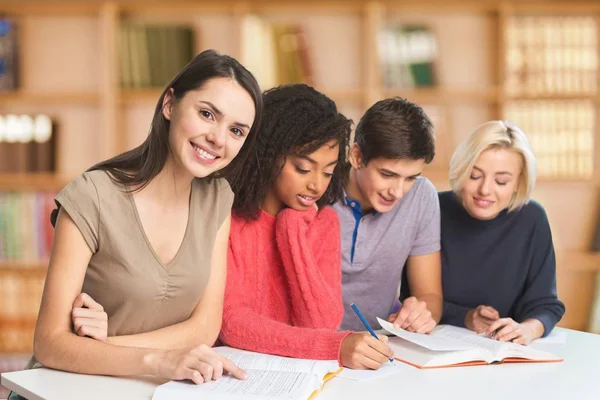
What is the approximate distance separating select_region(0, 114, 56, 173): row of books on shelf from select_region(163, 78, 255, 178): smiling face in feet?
9.51

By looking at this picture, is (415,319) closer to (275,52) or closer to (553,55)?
(275,52)

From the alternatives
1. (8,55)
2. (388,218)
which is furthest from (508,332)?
(8,55)

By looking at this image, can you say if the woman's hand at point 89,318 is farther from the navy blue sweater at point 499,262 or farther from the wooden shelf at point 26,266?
the wooden shelf at point 26,266

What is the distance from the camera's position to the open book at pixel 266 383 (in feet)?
4.74

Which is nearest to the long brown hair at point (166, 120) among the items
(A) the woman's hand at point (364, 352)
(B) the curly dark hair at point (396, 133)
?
(B) the curly dark hair at point (396, 133)

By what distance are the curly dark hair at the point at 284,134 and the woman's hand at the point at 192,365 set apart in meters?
0.52

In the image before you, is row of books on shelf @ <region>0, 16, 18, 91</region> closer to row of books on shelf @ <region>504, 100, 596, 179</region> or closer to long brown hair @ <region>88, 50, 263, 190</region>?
row of books on shelf @ <region>504, 100, 596, 179</region>

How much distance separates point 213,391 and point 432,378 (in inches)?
18.5

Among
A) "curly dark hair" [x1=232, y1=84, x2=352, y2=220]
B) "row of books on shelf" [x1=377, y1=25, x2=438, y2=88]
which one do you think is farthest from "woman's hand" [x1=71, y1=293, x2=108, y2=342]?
"row of books on shelf" [x1=377, y1=25, x2=438, y2=88]

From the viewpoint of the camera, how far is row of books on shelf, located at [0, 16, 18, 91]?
175 inches

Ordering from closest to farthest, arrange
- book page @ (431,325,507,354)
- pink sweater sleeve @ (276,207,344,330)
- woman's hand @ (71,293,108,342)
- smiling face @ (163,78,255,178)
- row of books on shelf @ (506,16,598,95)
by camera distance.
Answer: woman's hand @ (71,293,108,342), smiling face @ (163,78,255,178), book page @ (431,325,507,354), pink sweater sleeve @ (276,207,344,330), row of books on shelf @ (506,16,598,95)

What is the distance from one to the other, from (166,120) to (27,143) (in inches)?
115

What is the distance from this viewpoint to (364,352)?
5.49 feet

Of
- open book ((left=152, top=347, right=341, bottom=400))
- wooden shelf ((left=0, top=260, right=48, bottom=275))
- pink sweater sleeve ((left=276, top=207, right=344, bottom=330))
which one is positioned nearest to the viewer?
open book ((left=152, top=347, right=341, bottom=400))
